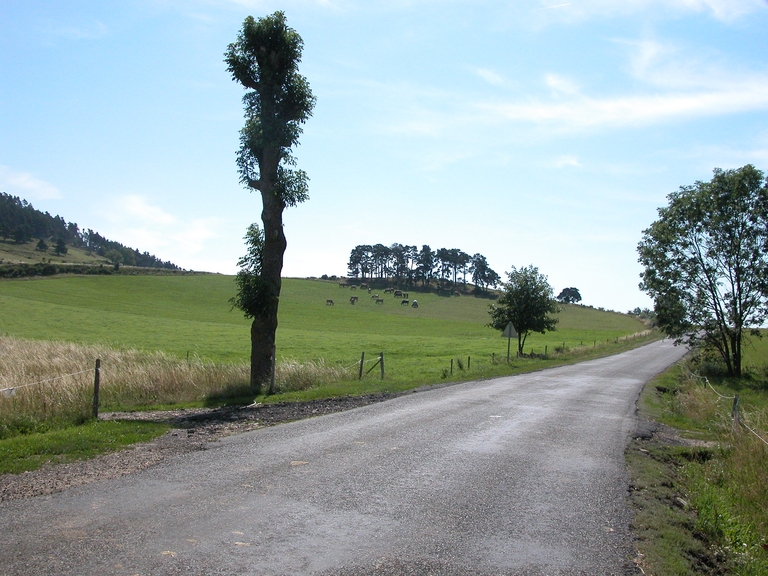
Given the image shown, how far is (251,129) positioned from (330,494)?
13976mm

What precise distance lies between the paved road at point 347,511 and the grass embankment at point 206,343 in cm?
547

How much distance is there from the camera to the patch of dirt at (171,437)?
7535 mm

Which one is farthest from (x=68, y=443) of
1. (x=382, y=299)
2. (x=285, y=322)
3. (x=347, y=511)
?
(x=382, y=299)

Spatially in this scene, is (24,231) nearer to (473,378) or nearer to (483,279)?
(483,279)

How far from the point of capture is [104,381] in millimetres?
16125

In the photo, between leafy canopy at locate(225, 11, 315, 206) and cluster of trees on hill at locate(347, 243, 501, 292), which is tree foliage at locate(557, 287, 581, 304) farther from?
leafy canopy at locate(225, 11, 315, 206)

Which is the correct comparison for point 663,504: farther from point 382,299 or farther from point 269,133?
point 382,299

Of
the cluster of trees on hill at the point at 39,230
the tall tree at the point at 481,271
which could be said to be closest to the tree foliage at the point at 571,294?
the tall tree at the point at 481,271

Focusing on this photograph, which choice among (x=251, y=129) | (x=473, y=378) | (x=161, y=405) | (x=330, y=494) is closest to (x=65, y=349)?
(x=161, y=405)

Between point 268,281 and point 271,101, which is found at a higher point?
point 271,101

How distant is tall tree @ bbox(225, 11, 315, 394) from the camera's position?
18688 mm

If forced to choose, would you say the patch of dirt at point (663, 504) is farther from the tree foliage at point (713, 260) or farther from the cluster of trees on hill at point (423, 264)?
the cluster of trees on hill at point (423, 264)

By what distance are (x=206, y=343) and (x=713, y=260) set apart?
113ft

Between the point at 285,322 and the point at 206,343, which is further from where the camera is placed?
the point at 285,322
